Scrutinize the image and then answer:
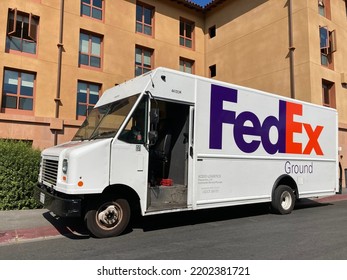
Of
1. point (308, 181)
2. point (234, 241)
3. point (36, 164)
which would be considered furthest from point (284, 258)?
point (36, 164)

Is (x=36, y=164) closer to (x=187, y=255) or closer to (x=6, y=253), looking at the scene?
(x=6, y=253)

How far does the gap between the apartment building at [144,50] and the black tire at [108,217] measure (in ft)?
34.5

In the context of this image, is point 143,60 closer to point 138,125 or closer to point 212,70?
point 212,70

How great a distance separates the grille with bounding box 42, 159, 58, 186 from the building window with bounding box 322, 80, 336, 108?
1645cm

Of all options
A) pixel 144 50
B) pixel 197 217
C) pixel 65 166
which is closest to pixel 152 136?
pixel 65 166

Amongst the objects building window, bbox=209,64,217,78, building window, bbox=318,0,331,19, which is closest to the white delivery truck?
building window, bbox=318,0,331,19

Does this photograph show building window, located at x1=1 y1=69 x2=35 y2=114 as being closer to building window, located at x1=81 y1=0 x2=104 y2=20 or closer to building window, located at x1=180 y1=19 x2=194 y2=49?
building window, located at x1=81 y1=0 x2=104 y2=20

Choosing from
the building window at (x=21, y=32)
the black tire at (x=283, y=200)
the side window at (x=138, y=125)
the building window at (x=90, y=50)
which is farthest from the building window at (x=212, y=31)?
the side window at (x=138, y=125)

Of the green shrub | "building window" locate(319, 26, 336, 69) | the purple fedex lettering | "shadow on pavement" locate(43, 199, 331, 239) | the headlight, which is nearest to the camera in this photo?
the headlight

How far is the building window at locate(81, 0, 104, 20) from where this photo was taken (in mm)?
17922

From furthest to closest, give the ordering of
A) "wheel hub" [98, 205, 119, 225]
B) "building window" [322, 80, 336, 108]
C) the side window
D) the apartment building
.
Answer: "building window" [322, 80, 336, 108] → the apartment building → the side window → "wheel hub" [98, 205, 119, 225]

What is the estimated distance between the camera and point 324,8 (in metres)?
19.3

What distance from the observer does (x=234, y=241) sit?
622 cm

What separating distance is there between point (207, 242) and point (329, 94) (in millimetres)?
16044
